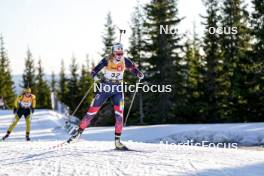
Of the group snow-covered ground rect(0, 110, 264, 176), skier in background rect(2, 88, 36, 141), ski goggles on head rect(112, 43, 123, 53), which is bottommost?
snow-covered ground rect(0, 110, 264, 176)

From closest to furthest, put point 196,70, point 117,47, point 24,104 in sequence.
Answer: point 117,47
point 24,104
point 196,70

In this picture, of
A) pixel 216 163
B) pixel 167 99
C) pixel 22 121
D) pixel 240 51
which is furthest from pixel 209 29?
pixel 216 163

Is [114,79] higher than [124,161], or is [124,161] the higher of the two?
[114,79]

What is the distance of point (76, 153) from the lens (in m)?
9.42

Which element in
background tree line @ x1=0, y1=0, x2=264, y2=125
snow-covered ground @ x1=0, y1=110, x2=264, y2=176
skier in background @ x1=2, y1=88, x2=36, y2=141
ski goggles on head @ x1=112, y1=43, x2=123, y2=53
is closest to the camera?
snow-covered ground @ x1=0, y1=110, x2=264, y2=176

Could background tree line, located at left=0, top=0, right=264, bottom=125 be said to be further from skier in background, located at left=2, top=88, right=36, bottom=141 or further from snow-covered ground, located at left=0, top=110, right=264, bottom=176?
snow-covered ground, located at left=0, top=110, right=264, bottom=176

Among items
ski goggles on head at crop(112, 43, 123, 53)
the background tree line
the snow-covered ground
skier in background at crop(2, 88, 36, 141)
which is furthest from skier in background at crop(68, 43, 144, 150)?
the background tree line

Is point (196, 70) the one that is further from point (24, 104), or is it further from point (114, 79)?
point (114, 79)

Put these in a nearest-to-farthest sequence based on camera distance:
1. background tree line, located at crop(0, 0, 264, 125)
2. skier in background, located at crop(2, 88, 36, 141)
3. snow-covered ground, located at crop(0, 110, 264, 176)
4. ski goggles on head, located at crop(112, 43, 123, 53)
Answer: snow-covered ground, located at crop(0, 110, 264, 176)
ski goggles on head, located at crop(112, 43, 123, 53)
skier in background, located at crop(2, 88, 36, 141)
background tree line, located at crop(0, 0, 264, 125)

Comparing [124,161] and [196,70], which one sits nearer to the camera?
[124,161]

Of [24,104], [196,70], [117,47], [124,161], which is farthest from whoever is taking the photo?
[196,70]

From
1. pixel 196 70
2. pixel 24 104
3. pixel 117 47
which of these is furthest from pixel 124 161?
pixel 196 70

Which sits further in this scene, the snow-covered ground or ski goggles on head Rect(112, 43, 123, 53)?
ski goggles on head Rect(112, 43, 123, 53)

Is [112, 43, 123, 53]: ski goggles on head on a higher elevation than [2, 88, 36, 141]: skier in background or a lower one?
higher
